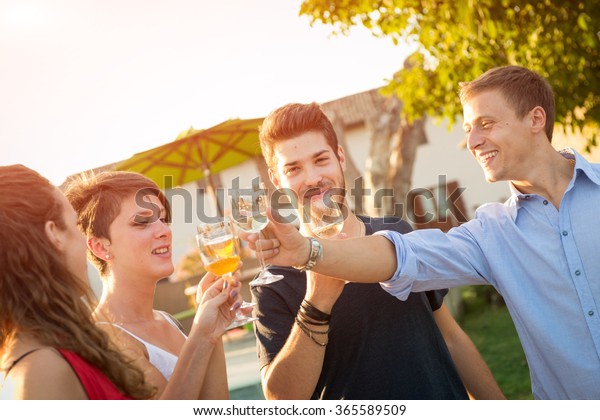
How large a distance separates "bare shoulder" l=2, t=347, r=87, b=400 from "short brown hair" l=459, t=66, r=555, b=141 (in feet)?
5.79

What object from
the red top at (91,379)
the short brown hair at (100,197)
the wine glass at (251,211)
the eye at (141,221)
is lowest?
the red top at (91,379)

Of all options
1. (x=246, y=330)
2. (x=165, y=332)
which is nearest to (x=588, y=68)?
(x=165, y=332)

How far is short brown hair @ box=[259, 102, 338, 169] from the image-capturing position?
2.76 metres

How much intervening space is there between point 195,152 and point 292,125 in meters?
6.18

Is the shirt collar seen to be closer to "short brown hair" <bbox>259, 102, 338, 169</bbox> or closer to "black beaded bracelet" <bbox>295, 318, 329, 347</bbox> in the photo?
"short brown hair" <bbox>259, 102, 338, 169</bbox>

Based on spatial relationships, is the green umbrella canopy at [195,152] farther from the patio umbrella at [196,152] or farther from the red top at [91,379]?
the red top at [91,379]

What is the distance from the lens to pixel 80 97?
3.63m

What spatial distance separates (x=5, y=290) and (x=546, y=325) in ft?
5.65

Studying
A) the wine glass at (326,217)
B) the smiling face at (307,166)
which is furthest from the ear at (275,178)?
the wine glass at (326,217)

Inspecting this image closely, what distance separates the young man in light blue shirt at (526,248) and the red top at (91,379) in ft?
2.38

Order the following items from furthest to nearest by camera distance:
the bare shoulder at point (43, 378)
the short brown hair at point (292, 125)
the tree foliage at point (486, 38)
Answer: the tree foliage at point (486, 38), the short brown hair at point (292, 125), the bare shoulder at point (43, 378)

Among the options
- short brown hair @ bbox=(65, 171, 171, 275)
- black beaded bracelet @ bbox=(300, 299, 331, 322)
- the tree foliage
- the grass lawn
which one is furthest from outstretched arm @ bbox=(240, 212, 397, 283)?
the grass lawn

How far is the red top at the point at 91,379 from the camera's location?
177 cm
